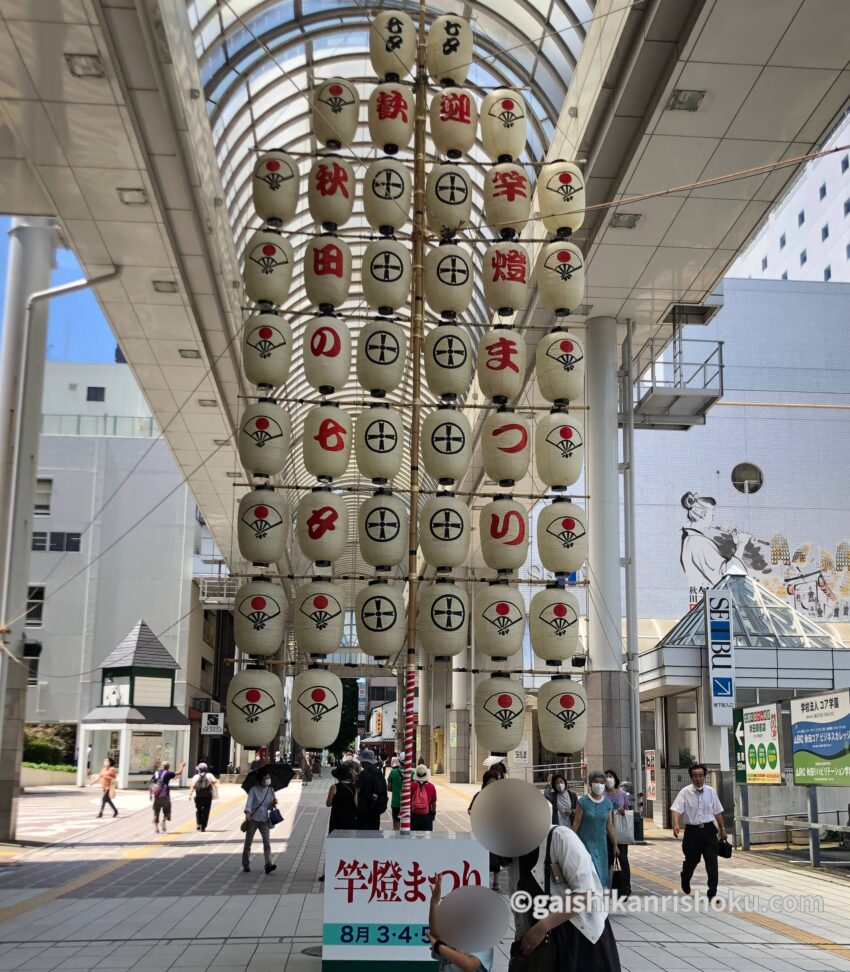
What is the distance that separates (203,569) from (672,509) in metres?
18.7

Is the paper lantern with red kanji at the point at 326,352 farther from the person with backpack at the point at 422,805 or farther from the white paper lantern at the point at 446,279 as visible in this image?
the person with backpack at the point at 422,805

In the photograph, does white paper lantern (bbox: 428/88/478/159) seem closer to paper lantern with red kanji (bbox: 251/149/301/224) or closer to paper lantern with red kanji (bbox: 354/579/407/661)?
paper lantern with red kanji (bbox: 251/149/301/224)

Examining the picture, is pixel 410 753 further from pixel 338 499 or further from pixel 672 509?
pixel 672 509

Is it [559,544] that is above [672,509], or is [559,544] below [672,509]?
below

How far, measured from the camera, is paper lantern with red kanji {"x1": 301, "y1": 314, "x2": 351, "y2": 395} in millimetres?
9961

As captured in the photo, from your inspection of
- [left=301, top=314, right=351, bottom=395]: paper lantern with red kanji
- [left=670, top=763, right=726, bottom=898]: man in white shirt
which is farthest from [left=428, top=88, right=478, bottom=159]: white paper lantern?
[left=670, top=763, right=726, bottom=898]: man in white shirt

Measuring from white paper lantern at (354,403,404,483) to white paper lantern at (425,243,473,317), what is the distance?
1144 millimetres

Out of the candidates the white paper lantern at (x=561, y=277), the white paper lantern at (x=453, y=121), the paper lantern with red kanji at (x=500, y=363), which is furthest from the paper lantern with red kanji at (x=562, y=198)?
the paper lantern with red kanji at (x=500, y=363)

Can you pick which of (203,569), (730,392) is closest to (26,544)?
(203,569)

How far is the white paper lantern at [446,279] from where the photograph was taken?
10070 millimetres

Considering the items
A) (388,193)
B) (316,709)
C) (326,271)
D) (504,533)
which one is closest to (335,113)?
(388,193)

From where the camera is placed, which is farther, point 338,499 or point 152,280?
point 152,280

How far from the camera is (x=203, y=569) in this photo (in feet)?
136

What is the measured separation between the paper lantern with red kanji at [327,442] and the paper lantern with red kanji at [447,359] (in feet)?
3.09
